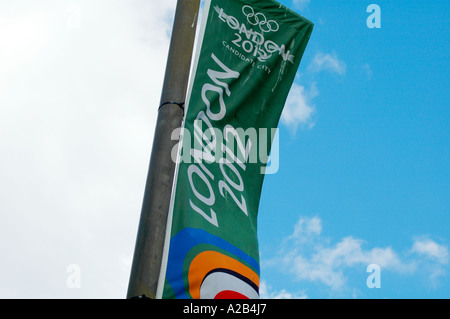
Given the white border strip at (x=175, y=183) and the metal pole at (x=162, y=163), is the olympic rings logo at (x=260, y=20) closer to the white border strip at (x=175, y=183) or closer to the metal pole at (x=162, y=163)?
the white border strip at (x=175, y=183)

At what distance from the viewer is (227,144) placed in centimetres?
452

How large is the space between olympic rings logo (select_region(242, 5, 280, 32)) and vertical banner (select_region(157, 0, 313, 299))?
0.01 metres

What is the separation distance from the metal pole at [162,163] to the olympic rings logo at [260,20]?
2.85ft


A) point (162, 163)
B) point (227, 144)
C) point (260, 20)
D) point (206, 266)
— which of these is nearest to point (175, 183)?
point (162, 163)

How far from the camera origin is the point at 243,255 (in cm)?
421

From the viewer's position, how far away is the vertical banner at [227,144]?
12.5 feet

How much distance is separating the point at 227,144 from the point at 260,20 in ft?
4.65

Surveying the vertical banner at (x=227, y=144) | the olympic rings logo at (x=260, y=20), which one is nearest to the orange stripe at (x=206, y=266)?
the vertical banner at (x=227, y=144)

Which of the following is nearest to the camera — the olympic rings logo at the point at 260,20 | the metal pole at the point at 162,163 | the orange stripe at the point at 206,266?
the metal pole at the point at 162,163

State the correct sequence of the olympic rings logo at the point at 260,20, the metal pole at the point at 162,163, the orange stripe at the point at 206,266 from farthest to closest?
the olympic rings logo at the point at 260,20
the orange stripe at the point at 206,266
the metal pole at the point at 162,163

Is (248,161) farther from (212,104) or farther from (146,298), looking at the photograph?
(146,298)
